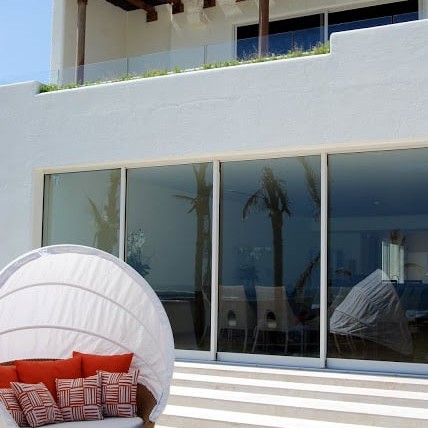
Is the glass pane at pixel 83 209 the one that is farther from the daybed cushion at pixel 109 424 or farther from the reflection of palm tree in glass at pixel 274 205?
the daybed cushion at pixel 109 424

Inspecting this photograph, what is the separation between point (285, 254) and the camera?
8.34 metres

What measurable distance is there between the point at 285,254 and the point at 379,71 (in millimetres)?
2404

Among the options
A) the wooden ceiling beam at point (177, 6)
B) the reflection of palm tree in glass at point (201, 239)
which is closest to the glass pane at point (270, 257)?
the reflection of palm tree in glass at point (201, 239)

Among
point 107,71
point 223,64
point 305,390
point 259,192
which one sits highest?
point 107,71

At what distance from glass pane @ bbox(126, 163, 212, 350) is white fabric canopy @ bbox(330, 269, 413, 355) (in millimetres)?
1818

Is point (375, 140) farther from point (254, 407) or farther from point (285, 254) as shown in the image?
point (254, 407)

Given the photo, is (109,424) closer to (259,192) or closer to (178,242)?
(178,242)

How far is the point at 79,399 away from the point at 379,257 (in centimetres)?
366

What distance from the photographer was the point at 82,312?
24.2 feet

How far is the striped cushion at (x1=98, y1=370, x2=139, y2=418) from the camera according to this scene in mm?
6504

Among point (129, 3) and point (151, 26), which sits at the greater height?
point (129, 3)

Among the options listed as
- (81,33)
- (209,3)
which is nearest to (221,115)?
(81,33)

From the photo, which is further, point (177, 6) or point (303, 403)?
point (177, 6)

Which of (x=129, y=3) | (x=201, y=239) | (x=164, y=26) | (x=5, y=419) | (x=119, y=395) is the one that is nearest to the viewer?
(x=5, y=419)
